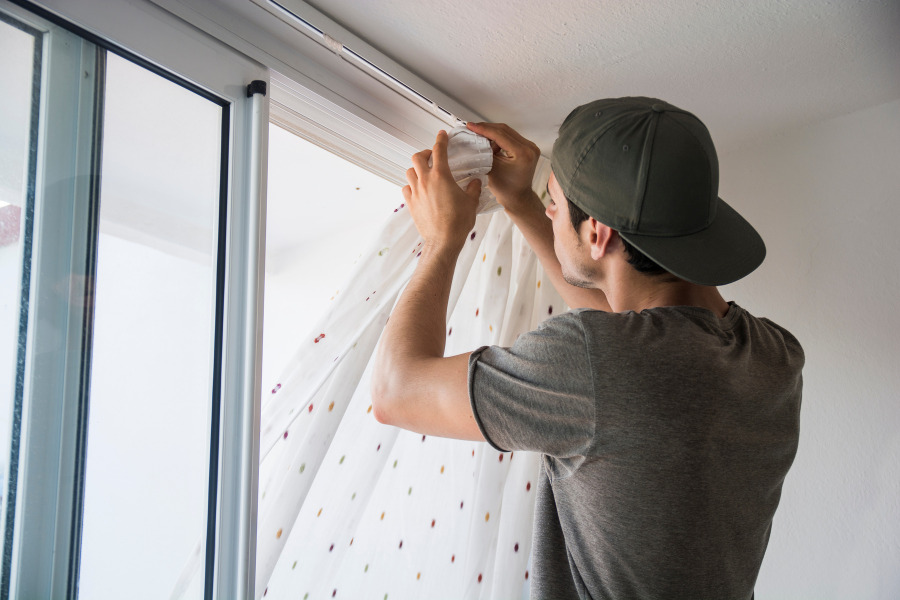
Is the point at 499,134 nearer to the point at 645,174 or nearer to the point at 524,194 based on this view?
the point at 524,194

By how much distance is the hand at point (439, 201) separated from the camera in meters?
1.06

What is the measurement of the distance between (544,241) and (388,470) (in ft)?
1.94

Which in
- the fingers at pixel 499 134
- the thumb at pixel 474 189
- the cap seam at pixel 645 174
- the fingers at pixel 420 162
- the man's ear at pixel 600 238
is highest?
the fingers at pixel 499 134

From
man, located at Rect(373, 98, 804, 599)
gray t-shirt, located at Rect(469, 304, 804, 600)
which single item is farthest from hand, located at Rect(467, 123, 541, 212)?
gray t-shirt, located at Rect(469, 304, 804, 600)

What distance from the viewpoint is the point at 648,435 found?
0.79m

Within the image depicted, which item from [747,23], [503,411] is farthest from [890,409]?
[503,411]

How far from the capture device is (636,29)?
1144 millimetres

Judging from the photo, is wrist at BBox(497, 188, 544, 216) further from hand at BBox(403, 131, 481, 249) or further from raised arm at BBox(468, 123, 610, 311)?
hand at BBox(403, 131, 481, 249)

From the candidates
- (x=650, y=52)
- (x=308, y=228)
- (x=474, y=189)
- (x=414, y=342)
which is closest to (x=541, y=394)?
(x=414, y=342)

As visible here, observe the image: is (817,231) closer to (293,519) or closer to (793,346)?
(793,346)

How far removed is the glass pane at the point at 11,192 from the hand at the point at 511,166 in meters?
0.67

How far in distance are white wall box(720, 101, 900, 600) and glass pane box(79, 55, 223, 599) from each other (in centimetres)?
116

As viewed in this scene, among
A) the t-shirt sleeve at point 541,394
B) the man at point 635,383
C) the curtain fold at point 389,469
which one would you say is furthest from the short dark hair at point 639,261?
the curtain fold at point 389,469

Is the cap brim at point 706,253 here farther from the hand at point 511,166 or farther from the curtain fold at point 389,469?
the curtain fold at point 389,469
